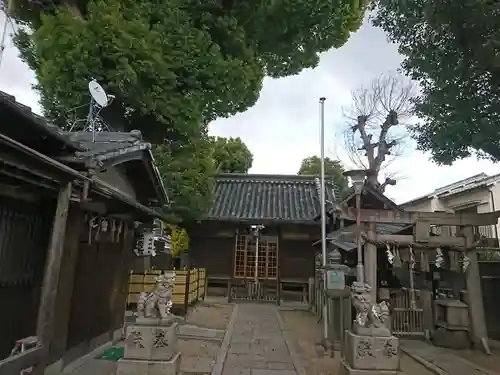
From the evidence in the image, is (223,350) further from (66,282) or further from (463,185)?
(463,185)

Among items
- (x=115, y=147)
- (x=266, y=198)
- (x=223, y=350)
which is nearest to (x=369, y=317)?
(x=223, y=350)

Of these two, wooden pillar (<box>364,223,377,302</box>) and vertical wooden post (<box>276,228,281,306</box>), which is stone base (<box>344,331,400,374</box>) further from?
vertical wooden post (<box>276,228,281,306</box>)

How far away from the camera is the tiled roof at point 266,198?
20.3 meters

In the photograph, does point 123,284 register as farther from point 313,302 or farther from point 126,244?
point 313,302

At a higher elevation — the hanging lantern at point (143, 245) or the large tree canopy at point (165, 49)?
the large tree canopy at point (165, 49)

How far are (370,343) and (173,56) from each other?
940 centimetres

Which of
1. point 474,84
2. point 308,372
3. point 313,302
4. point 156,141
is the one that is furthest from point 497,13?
point 313,302

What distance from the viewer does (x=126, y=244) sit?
33.1 feet

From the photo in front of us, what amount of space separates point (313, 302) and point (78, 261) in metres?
11.8

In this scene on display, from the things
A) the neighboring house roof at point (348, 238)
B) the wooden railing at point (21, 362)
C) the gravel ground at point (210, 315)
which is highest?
the neighboring house roof at point (348, 238)

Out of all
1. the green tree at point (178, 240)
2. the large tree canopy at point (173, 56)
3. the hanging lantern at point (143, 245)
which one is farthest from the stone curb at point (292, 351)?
the green tree at point (178, 240)

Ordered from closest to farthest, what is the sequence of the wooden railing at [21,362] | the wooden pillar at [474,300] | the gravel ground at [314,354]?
the wooden railing at [21,362] → the gravel ground at [314,354] → the wooden pillar at [474,300]

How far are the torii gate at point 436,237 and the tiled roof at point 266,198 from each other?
31.1ft

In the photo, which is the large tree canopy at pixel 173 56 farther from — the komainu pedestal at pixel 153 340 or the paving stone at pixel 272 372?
the paving stone at pixel 272 372
